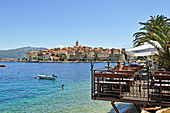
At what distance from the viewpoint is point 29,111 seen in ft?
44.5

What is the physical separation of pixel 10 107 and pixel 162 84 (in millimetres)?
12683

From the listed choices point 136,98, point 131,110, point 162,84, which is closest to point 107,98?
point 136,98

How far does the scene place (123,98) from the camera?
267 inches

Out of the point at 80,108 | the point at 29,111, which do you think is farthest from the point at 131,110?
the point at 29,111

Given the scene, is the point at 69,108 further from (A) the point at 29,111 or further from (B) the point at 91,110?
(A) the point at 29,111

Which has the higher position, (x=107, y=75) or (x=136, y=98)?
(x=107, y=75)

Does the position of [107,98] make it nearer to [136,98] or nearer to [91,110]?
[136,98]

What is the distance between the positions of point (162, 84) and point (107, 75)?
2025 millimetres

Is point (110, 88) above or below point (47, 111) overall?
above

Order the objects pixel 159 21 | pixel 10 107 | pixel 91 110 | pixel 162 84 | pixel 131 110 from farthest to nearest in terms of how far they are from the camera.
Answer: pixel 159 21
pixel 10 107
pixel 91 110
pixel 131 110
pixel 162 84

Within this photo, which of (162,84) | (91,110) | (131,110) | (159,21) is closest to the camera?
(162,84)

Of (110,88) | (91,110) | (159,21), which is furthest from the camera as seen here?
(159,21)

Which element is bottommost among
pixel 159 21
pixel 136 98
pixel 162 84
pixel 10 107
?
pixel 10 107

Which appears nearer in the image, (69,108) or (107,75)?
(107,75)
